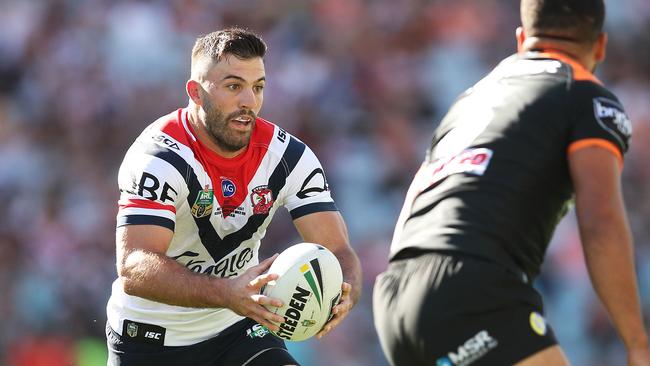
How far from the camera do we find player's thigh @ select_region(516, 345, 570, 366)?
418 cm

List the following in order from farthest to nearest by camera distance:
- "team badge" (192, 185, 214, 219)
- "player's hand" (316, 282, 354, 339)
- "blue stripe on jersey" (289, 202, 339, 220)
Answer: "blue stripe on jersey" (289, 202, 339, 220), "team badge" (192, 185, 214, 219), "player's hand" (316, 282, 354, 339)

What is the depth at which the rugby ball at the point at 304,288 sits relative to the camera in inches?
211

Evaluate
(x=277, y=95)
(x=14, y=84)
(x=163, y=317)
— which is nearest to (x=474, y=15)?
(x=277, y=95)

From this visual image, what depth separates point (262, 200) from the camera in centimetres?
628

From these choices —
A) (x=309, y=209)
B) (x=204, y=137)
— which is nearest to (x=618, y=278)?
(x=309, y=209)

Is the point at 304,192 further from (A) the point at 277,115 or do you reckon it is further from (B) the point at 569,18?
(A) the point at 277,115

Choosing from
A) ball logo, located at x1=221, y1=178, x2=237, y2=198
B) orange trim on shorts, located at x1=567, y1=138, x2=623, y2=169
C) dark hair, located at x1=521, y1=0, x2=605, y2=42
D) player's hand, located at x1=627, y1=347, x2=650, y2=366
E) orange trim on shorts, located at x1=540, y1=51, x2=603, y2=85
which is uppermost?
dark hair, located at x1=521, y1=0, x2=605, y2=42

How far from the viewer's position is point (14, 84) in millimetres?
13234

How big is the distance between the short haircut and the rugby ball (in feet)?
4.33

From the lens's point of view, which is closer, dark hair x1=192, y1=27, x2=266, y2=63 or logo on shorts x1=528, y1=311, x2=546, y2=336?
logo on shorts x1=528, y1=311, x2=546, y2=336

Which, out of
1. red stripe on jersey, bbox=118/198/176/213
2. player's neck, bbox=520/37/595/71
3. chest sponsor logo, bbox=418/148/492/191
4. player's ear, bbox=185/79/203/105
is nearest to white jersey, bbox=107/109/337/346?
red stripe on jersey, bbox=118/198/176/213

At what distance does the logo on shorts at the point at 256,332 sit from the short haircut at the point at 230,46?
5.14 ft

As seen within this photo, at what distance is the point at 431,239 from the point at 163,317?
227 cm

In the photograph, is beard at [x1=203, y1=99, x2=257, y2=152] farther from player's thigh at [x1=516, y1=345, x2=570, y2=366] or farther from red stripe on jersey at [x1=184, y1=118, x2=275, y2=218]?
player's thigh at [x1=516, y1=345, x2=570, y2=366]
